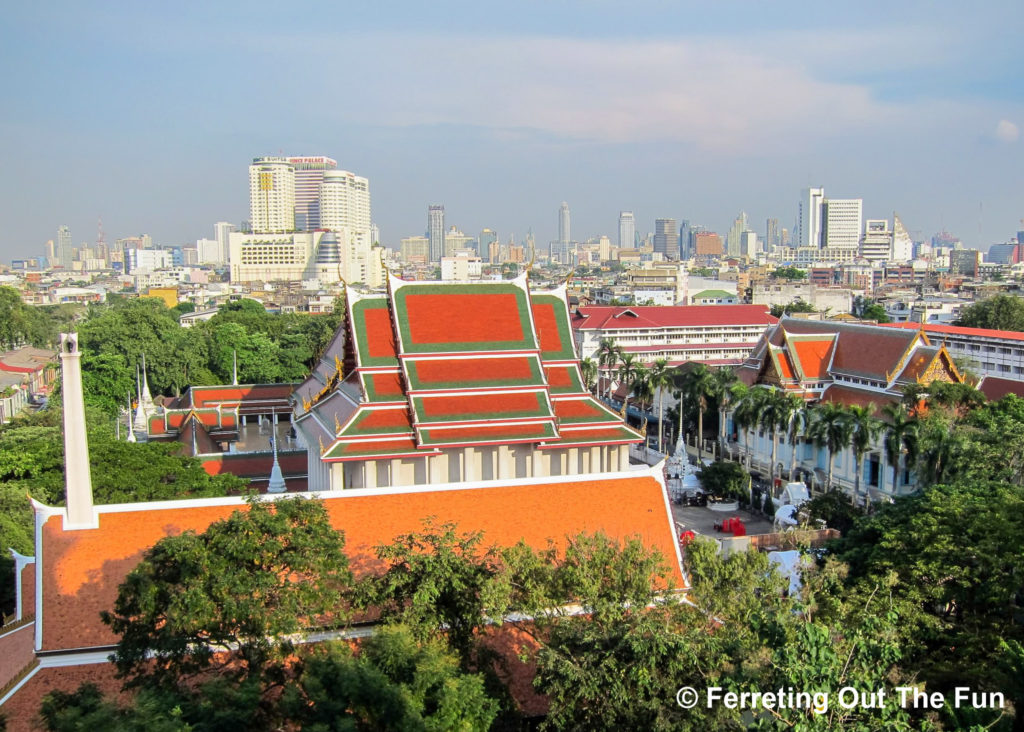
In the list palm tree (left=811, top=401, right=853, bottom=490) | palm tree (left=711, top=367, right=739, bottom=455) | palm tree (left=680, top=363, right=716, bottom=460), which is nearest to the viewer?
palm tree (left=811, top=401, right=853, bottom=490)

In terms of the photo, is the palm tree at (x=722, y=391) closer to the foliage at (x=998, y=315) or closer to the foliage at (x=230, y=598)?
the foliage at (x=230, y=598)

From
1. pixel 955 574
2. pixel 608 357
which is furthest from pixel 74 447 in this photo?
pixel 608 357

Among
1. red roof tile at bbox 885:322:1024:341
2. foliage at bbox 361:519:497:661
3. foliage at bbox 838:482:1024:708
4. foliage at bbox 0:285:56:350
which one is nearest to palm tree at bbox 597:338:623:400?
red roof tile at bbox 885:322:1024:341

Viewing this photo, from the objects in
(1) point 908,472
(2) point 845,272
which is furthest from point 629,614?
(2) point 845,272

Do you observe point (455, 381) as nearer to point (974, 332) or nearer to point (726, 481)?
point (726, 481)

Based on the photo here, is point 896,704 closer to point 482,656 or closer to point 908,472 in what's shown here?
point 482,656

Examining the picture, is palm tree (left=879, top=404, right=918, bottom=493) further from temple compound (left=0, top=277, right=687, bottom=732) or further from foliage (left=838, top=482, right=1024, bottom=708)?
foliage (left=838, top=482, right=1024, bottom=708)
